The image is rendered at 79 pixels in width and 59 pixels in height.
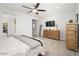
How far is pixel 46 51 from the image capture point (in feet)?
5.00

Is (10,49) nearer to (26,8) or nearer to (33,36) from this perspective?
(33,36)

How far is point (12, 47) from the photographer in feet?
4.65

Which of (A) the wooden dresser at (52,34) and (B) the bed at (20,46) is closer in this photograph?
(B) the bed at (20,46)

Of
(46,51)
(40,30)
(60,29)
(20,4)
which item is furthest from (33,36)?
(20,4)

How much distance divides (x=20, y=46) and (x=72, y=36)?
0.96 m

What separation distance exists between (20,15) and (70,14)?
0.89 m

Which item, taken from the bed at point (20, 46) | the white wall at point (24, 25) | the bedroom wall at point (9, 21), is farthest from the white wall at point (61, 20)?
A: the bedroom wall at point (9, 21)

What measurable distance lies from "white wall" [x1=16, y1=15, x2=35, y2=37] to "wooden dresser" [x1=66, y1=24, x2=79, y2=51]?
0.71 metres

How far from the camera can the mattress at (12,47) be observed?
1391 mm

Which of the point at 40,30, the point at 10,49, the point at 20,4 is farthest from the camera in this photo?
the point at 40,30

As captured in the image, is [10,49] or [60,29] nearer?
[10,49]

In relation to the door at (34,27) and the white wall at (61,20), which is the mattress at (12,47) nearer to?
the door at (34,27)

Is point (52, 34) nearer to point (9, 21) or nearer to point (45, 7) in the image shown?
point (45, 7)

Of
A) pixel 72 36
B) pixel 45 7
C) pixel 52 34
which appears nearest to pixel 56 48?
pixel 52 34
